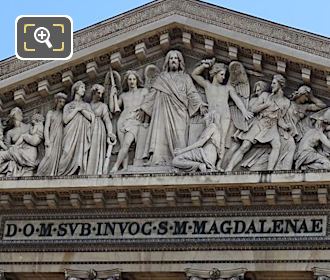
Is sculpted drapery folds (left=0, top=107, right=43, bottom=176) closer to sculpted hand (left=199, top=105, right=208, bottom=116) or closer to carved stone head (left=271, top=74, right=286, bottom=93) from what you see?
sculpted hand (left=199, top=105, right=208, bottom=116)

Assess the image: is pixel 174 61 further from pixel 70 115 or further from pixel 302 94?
pixel 302 94

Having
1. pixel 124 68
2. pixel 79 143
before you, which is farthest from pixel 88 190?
pixel 124 68

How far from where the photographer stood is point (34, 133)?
2575 cm

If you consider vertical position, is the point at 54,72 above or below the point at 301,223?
above

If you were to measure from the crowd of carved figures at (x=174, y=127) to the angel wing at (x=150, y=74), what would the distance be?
19mm

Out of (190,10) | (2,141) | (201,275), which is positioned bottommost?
(201,275)

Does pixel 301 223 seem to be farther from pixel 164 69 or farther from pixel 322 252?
pixel 164 69

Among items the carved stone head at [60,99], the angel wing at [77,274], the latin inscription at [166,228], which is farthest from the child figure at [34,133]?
the angel wing at [77,274]

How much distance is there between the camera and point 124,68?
26031 mm

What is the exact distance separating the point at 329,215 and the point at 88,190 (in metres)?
4.43

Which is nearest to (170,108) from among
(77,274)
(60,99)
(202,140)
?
(202,140)

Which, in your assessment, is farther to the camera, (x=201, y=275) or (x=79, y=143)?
(x=79, y=143)

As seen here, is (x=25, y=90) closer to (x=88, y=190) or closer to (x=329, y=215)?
(x=88, y=190)

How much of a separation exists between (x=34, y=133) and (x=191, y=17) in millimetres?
3745
